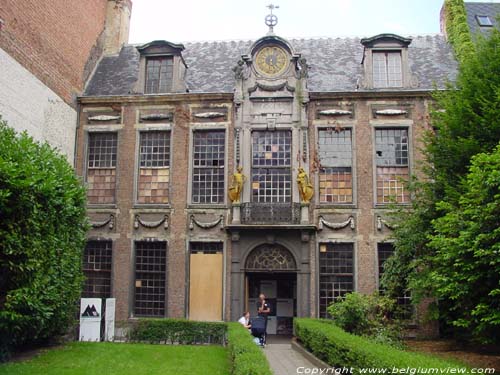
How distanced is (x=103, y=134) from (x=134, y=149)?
1.60 metres

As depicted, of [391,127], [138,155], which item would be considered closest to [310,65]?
[391,127]

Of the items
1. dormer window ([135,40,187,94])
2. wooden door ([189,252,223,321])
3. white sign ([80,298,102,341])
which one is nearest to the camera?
white sign ([80,298,102,341])

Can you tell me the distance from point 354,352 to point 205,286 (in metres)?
10.2

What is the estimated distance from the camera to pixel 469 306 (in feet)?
44.3

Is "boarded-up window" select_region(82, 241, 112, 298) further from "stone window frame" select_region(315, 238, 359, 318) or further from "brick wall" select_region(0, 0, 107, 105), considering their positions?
"stone window frame" select_region(315, 238, 359, 318)

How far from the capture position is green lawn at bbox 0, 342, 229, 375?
12.1 m

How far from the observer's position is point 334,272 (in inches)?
795

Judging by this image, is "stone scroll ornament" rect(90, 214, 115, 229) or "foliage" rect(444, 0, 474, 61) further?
"foliage" rect(444, 0, 474, 61)

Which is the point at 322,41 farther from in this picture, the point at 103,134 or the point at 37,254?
the point at 37,254

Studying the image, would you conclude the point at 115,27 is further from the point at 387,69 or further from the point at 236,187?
the point at 387,69

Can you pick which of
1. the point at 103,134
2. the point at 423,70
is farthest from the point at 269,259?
the point at 423,70

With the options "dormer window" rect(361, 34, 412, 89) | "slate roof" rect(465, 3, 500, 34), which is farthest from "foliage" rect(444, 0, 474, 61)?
"slate roof" rect(465, 3, 500, 34)

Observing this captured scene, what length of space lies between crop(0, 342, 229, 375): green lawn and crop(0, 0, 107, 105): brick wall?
9.82 metres

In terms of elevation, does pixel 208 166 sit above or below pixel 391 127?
below
